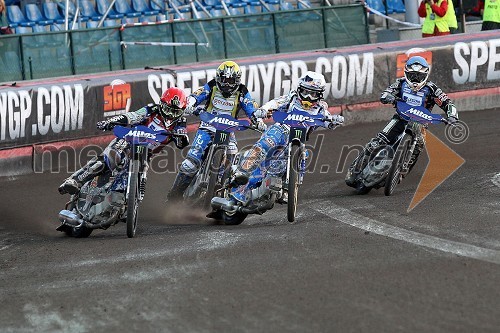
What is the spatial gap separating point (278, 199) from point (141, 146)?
175 centimetres

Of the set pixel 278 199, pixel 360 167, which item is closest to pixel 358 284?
pixel 278 199

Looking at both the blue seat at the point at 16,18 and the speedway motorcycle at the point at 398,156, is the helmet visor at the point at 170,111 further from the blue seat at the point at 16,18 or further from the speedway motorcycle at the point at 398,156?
the blue seat at the point at 16,18

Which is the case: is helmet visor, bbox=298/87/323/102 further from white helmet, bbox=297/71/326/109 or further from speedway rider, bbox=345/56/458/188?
speedway rider, bbox=345/56/458/188

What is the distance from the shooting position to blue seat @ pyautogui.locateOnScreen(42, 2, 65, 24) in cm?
2202

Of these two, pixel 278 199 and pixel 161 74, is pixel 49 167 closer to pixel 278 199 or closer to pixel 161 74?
pixel 161 74

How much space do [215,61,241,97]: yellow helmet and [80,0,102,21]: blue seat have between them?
32.7 ft

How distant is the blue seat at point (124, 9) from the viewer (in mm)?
22891

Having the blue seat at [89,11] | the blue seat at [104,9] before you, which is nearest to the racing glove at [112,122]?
the blue seat at [89,11]

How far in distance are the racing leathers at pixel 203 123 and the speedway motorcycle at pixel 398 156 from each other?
1.90 m

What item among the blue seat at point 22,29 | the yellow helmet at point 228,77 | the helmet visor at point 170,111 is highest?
the blue seat at point 22,29

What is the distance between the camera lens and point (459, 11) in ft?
76.4

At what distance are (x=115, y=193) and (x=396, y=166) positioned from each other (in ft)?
12.4

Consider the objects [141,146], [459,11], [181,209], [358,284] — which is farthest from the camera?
[459,11]

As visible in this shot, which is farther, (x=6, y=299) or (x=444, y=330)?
(x=6, y=299)
